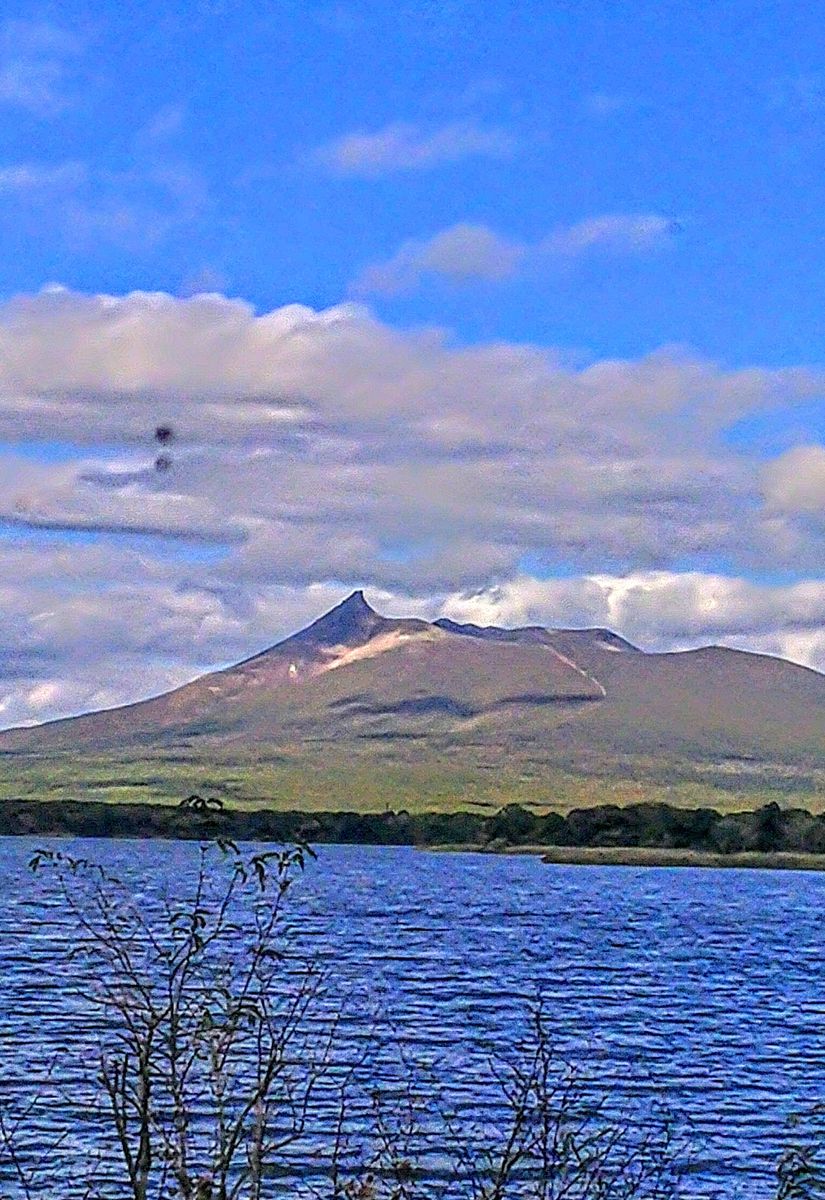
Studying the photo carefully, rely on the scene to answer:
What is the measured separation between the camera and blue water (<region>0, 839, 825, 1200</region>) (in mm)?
36188

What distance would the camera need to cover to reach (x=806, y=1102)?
3625 centimetres

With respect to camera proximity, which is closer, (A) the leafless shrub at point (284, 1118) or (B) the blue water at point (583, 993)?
(A) the leafless shrub at point (284, 1118)

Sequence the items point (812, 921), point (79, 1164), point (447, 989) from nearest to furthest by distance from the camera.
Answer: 1. point (79, 1164)
2. point (447, 989)
3. point (812, 921)

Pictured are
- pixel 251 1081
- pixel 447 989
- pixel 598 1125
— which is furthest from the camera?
pixel 447 989

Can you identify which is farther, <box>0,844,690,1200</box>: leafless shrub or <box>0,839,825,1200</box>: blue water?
<box>0,839,825,1200</box>: blue water

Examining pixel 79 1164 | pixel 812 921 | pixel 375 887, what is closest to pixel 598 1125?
pixel 79 1164

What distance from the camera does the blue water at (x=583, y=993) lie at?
36.2 metres

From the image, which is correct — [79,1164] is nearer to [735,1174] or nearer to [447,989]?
[735,1174]

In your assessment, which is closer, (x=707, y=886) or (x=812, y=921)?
(x=812, y=921)

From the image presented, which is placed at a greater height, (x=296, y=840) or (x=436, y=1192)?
(x=296, y=840)

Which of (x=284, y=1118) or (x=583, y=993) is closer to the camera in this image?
(x=284, y=1118)

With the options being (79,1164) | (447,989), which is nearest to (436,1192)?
(79,1164)

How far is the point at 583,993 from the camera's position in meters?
54.6

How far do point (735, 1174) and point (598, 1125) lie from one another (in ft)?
8.70
